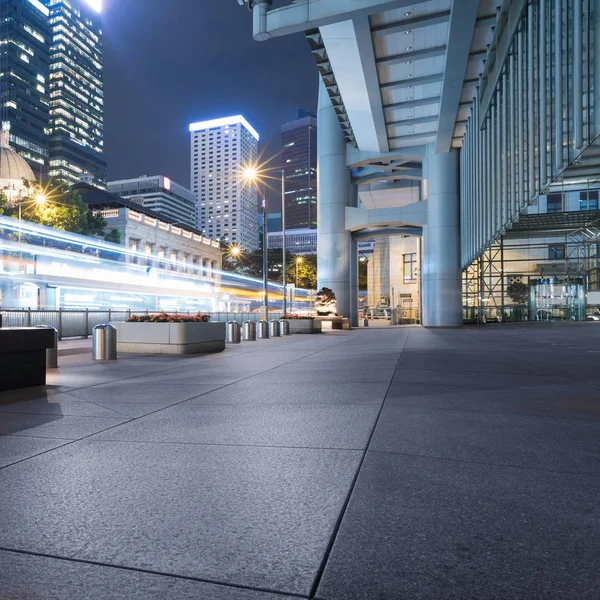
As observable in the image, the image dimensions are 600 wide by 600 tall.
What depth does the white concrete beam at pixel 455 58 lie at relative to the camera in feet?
56.4

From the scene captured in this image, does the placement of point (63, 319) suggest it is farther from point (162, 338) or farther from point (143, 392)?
point (143, 392)

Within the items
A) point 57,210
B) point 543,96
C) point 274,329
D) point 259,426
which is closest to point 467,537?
point 259,426

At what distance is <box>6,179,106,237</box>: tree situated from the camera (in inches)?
2254

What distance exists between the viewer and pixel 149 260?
146 ft

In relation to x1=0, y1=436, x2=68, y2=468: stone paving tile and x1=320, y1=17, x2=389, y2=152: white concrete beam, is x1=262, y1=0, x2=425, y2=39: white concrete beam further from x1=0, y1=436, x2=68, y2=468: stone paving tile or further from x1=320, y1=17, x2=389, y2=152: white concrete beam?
x1=0, y1=436, x2=68, y2=468: stone paving tile

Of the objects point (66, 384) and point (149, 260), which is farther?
point (149, 260)

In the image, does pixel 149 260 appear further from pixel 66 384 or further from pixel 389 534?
pixel 389 534

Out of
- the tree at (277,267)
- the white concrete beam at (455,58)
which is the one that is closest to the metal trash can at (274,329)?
the white concrete beam at (455,58)

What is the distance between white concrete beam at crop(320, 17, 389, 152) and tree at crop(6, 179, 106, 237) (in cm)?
3947

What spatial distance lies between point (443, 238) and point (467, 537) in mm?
34075

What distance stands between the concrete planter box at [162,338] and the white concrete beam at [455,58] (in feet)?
46.1

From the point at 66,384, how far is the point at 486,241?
795 inches

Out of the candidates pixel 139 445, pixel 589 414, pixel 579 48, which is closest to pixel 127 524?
pixel 139 445

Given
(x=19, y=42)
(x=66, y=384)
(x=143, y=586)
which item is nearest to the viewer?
(x=143, y=586)
